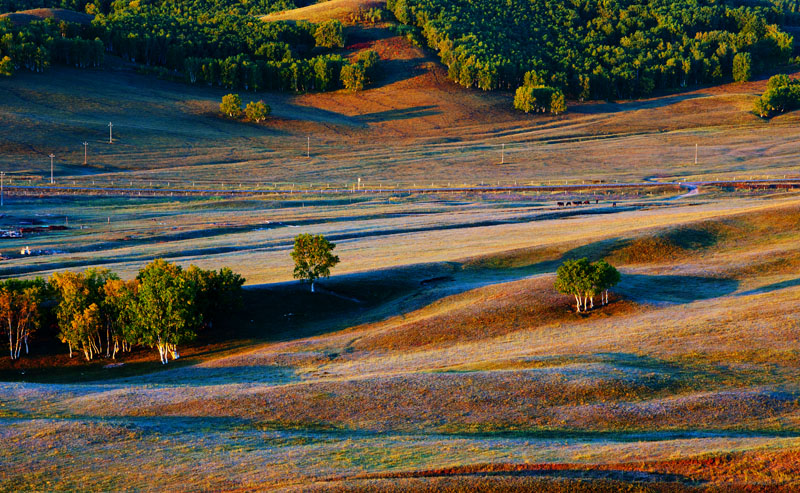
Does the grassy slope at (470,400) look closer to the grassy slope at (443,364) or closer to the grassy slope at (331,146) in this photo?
the grassy slope at (443,364)

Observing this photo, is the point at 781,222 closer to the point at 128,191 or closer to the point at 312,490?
the point at 312,490

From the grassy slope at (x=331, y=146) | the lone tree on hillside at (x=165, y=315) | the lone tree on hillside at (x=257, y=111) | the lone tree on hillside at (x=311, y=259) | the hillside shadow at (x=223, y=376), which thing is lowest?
the hillside shadow at (x=223, y=376)

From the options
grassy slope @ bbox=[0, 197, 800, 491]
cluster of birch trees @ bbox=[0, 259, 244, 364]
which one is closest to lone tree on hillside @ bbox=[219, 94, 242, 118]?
cluster of birch trees @ bbox=[0, 259, 244, 364]

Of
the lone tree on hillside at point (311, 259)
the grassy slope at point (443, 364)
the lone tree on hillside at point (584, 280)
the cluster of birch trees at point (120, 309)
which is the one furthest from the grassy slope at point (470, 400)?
the cluster of birch trees at point (120, 309)

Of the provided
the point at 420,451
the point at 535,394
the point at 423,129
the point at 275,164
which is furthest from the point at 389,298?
the point at 423,129

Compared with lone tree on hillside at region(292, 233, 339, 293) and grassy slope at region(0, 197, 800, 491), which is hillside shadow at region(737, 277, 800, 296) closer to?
Answer: grassy slope at region(0, 197, 800, 491)

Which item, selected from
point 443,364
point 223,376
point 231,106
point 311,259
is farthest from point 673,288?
point 231,106

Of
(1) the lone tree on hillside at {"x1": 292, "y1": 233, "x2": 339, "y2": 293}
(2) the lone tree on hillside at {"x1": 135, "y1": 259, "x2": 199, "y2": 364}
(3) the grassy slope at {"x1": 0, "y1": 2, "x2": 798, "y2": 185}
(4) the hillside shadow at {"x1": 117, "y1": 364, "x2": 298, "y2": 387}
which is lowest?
(4) the hillside shadow at {"x1": 117, "y1": 364, "x2": 298, "y2": 387}

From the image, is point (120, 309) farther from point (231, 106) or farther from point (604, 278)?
point (231, 106)
